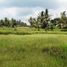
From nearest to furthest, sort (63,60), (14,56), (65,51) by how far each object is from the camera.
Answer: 1. (63,60)
2. (14,56)
3. (65,51)

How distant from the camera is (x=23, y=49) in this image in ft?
74.9

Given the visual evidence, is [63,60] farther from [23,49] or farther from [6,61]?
[23,49]

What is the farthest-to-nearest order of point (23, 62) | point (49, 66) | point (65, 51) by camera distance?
point (65, 51) < point (23, 62) < point (49, 66)

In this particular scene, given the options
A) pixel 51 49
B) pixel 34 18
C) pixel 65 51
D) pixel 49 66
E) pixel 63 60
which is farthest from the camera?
pixel 34 18

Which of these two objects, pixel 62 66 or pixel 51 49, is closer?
pixel 62 66

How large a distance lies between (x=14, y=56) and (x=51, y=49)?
5358 millimetres

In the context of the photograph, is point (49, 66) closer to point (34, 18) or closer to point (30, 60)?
point (30, 60)

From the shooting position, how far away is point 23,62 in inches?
666

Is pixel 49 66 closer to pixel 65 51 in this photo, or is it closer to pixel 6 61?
pixel 6 61

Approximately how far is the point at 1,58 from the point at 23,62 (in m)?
2.29

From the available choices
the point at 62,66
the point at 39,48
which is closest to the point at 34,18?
the point at 39,48

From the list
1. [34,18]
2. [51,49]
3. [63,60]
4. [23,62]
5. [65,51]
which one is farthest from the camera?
[34,18]

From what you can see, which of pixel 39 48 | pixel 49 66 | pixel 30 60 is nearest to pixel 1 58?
pixel 30 60

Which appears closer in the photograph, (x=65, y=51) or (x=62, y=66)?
(x=62, y=66)
